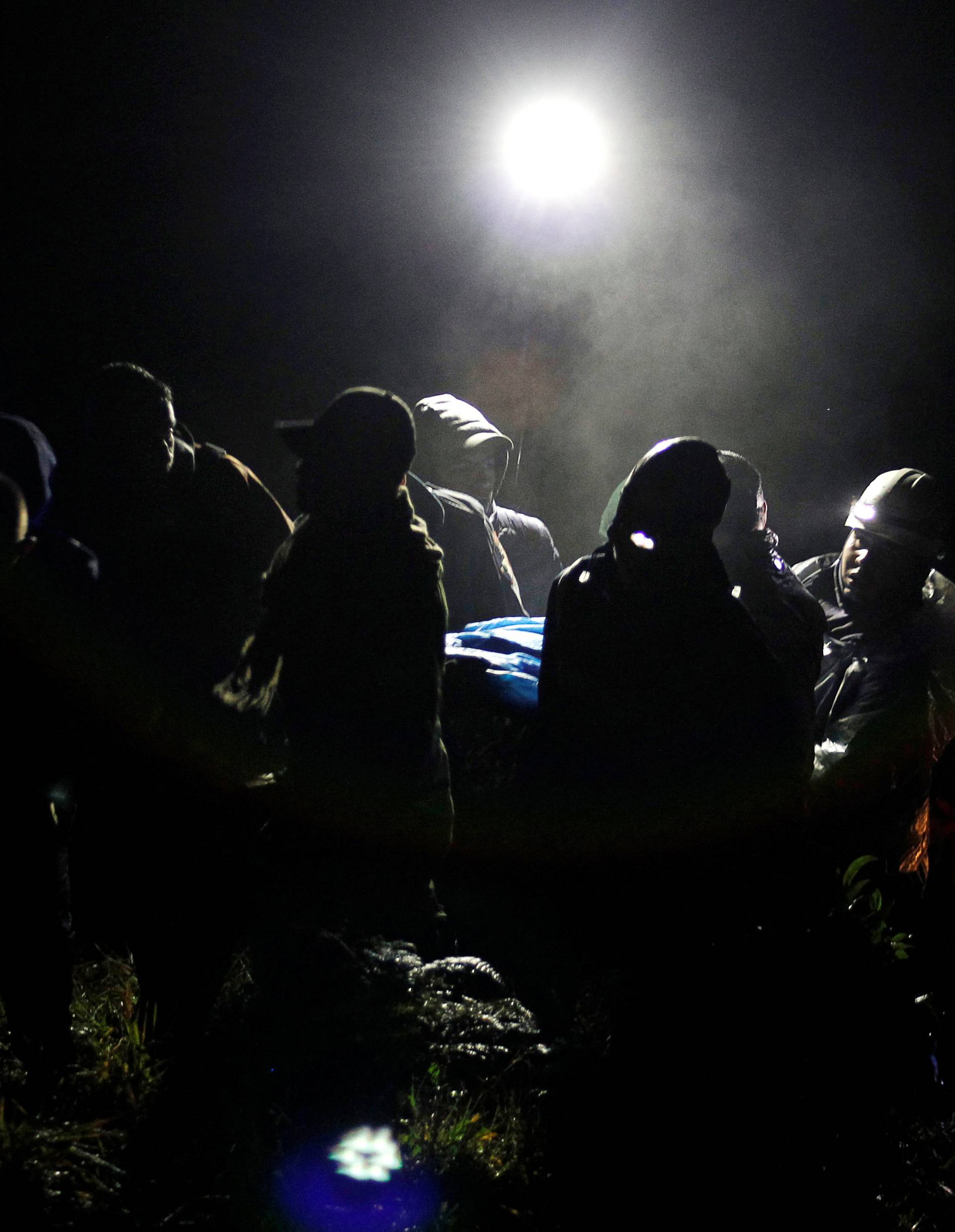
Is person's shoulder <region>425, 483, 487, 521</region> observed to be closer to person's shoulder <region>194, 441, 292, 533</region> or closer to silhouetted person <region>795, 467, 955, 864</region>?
person's shoulder <region>194, 441, 292, 533</region>

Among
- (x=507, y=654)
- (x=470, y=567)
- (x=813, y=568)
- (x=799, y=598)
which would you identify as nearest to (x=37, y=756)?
(x=507, y=654)

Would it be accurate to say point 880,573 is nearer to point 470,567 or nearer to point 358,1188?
point 470,567

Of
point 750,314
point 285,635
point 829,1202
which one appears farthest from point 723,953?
point 750,314

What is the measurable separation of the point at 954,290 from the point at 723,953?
350 inches

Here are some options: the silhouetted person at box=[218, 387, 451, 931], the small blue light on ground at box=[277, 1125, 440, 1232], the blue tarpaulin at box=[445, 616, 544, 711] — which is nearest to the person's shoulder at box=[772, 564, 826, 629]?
the blue tarpaulin at box=[445, 616, 544, 711]

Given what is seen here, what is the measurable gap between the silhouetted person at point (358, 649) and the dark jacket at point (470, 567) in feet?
6.03

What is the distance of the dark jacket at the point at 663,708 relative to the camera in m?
2.71

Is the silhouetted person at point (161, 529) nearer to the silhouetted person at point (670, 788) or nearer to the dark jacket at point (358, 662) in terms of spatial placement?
the dark jacket at point (358, 662)

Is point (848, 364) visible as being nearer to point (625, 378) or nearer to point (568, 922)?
point (625, 378)

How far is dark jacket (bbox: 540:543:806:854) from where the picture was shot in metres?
2.71

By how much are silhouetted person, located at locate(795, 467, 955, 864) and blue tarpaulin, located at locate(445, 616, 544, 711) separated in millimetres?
1457

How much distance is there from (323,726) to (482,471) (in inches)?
118

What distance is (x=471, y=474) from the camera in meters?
5.11

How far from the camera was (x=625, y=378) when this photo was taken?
8547 millimetres
